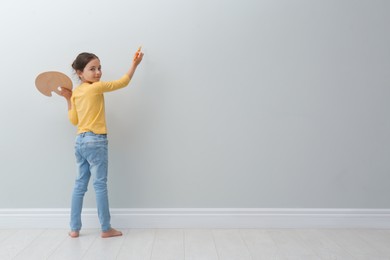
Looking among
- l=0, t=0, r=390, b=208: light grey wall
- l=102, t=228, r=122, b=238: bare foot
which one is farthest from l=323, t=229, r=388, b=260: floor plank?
l=102, t=228, r=122, b=238: bare foot

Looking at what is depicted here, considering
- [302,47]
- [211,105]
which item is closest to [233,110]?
[211,105]

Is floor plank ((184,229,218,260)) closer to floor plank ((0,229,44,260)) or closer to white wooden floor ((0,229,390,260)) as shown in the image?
white wooden floor ((0,229,390,260))

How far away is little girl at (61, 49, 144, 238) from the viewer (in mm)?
2146

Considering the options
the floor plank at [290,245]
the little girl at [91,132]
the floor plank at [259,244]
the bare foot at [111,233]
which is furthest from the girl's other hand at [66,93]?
the floor plank at [290,245]

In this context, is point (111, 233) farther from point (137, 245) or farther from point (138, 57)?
point (138, 57)

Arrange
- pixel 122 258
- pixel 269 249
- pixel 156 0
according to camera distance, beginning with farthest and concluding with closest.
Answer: pixel 156 0, pixel 269 249, pixel 122 258

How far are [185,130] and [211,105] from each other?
209mm

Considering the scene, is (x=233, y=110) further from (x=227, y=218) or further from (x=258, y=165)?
(x=227, y=218)

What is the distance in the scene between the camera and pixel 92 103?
7.03ft

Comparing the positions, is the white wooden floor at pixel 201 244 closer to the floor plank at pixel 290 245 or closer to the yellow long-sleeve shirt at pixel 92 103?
the floor plank at pixel 290 245

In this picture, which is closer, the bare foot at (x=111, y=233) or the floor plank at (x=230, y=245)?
the floor plank at (x=230, y=245)

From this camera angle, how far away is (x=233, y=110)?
7.74ft

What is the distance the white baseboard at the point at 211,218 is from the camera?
234cm

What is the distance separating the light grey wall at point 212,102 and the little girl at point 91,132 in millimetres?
159
